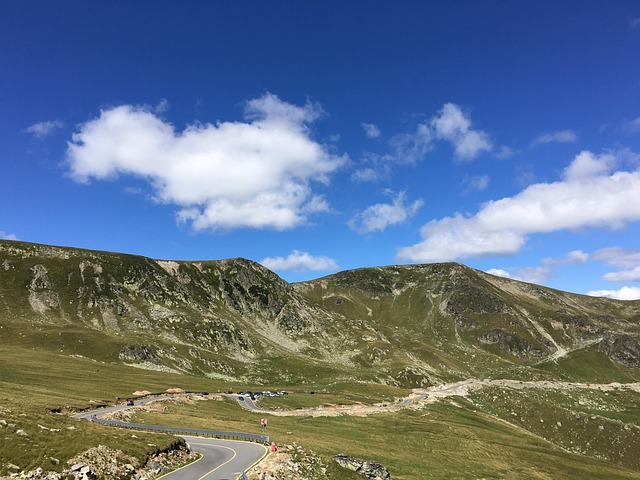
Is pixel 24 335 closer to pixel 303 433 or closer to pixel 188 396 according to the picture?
pixel 188 396

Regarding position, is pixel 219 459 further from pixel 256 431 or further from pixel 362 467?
pixel 256 431

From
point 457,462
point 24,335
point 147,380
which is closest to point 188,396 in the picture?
point 147,380

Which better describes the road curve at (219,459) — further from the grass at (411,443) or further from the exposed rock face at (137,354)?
the exposed rock face at (137,354)

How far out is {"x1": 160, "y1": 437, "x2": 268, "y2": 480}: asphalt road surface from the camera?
115 feet

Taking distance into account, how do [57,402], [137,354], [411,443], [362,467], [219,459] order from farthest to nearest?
[137,354], [411,443], [57,402], [362,467], [219,459]

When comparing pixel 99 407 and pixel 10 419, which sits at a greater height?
pixel 10 419

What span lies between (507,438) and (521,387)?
4450 inches

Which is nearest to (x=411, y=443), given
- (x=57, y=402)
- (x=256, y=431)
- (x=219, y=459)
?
(x=256, y=431)

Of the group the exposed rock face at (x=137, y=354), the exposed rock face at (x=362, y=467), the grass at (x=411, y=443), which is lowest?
the grass at (x=411, y=443)

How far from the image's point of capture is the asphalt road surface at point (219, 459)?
35.2 meters

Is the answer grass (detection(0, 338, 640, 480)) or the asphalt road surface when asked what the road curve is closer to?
the asphalt road surface

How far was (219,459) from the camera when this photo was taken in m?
40.8

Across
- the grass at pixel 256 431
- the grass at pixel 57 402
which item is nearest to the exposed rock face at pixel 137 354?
the grass at pixel 57 402

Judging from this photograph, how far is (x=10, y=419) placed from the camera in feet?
122
